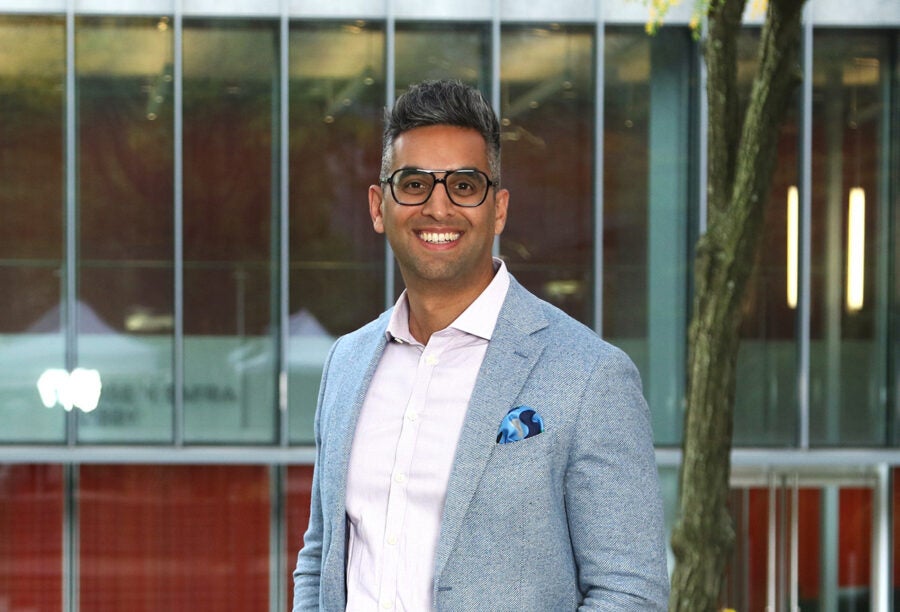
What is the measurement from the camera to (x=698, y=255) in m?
7.09

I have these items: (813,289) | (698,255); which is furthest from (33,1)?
(813,289)

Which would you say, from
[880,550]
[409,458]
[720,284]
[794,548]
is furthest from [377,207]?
[880,550]

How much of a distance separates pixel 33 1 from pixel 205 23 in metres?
1.61

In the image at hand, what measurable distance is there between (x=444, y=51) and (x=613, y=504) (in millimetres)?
9375

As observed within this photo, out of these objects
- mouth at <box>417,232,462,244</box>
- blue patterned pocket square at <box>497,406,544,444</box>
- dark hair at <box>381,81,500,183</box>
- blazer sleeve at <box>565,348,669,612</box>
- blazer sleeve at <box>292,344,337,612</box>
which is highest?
dark hair at <box>381,81,500,183</box>

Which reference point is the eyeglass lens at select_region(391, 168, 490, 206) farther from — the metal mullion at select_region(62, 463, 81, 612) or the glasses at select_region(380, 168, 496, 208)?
the metal mullion at select_region(62, 463, 81, 612)

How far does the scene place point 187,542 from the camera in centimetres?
1132

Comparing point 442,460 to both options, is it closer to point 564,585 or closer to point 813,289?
point 564,585

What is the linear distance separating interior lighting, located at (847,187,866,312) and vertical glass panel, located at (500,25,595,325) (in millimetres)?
2564

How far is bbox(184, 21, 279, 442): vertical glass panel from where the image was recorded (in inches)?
439

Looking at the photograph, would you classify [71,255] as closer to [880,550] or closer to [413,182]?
[880,550]

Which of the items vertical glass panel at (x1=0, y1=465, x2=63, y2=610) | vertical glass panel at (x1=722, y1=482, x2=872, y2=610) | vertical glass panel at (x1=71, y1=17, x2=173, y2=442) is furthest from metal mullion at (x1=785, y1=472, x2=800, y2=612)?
vertical glass panel at (x1=0, y1=465, x2=63, y2=610)

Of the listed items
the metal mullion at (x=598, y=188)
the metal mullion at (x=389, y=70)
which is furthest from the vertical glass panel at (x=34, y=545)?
the metal mullion at (x=598, y=188)

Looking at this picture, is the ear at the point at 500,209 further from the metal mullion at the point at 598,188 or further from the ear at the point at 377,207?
the metal mullion at the point at 598,188
